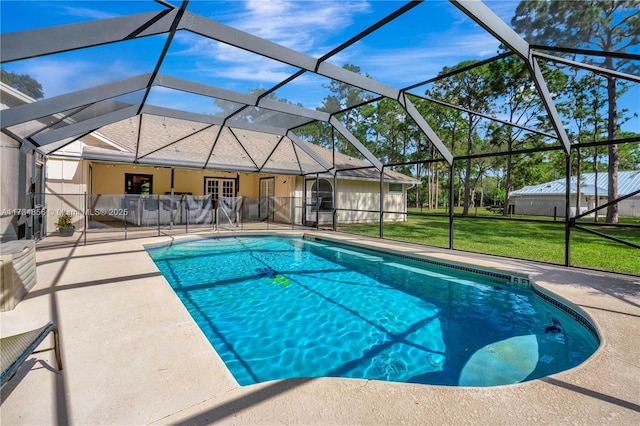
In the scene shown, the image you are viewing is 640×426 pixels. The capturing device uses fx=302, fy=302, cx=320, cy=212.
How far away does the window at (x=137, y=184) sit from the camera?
13.4 metres

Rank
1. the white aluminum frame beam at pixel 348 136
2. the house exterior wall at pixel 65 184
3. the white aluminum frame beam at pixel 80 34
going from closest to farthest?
A: the white aluminum frame beam at pixel 80 34
the white aluminum frame beam at pixel 348 136
the house exterior wall at pixel 65 184

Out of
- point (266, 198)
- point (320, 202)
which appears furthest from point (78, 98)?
point (320, 202)

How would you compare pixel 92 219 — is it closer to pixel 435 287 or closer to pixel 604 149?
pixel 435 287

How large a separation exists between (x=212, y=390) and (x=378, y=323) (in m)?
2.70

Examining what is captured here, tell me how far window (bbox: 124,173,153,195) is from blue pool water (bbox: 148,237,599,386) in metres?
8.02

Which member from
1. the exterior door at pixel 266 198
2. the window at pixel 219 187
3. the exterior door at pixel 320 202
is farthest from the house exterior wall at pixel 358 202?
the window at pixel 219 187

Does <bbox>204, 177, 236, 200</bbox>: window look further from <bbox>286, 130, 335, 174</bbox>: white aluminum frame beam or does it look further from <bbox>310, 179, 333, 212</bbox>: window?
<bbox>286, 130, 335, 174</bbox>: white aluminum frame beam

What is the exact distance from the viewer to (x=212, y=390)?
206cm

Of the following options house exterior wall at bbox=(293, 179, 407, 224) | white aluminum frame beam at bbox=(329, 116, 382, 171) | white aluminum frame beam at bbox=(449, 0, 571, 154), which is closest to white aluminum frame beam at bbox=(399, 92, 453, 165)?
white aluminum frame beam at bbox=(329, 116, 382, 171)

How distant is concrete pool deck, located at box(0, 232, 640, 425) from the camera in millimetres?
1811

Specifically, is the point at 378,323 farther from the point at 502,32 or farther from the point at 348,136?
the point at 348,136

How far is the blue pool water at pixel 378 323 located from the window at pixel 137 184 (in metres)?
8.02

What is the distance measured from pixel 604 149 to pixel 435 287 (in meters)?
24.0

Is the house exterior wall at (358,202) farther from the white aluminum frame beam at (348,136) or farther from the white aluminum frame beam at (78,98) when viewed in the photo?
the white aluminum frame beam at (78,98)
